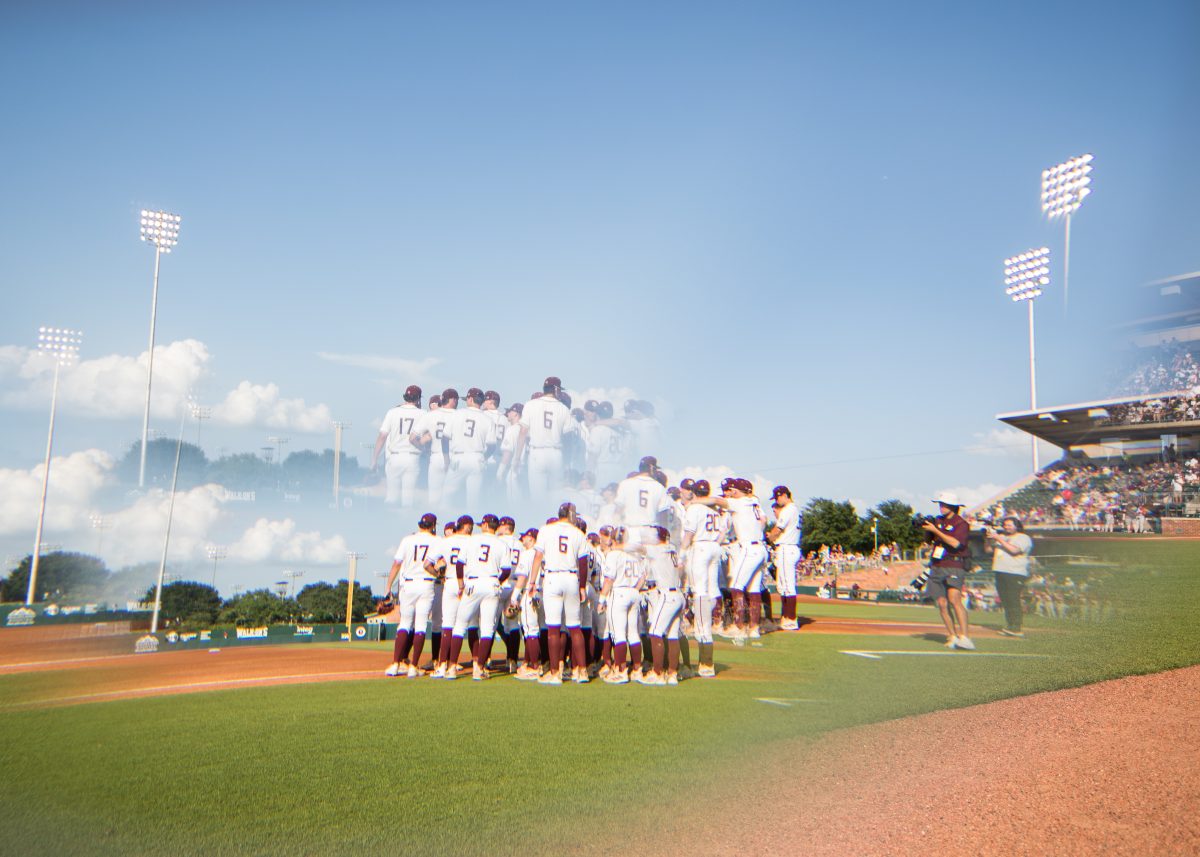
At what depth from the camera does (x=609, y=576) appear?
23.4 ft

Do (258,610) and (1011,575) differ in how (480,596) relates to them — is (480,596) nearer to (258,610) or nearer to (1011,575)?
(1011,575)

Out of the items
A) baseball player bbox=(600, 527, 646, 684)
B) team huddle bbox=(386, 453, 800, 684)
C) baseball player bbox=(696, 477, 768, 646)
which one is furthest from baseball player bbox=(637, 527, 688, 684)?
baseball player bbox=(696, 477, 768, 646)

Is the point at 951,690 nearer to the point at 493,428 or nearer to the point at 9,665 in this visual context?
the point at 493,428

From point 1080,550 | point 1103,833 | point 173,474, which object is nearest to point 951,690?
point 1103,833

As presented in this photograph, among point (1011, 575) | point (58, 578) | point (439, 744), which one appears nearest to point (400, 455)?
point (439, 744)

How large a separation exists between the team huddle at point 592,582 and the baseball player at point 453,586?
1 cm

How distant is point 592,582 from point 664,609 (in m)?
0.86

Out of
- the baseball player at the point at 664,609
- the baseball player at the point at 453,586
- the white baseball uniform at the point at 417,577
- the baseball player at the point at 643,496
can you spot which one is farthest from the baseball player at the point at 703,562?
the white baseball uniform at the point at 417,577

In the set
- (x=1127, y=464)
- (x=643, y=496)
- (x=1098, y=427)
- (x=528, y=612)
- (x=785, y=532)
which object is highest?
(x=1098, y=427)

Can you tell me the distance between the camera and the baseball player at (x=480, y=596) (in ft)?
24.8

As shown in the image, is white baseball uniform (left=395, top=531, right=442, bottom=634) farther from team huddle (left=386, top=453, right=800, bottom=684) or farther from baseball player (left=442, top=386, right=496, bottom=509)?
baseball player (left=442, top=386, right=496, bottom=509)

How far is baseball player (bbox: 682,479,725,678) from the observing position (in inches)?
282

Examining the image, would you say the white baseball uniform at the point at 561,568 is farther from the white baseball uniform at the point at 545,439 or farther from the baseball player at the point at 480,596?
the white baseball uniform at the point at 545,439

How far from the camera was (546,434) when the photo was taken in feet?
29.3
